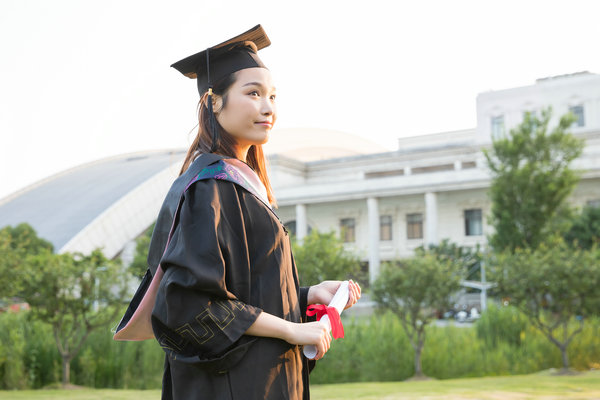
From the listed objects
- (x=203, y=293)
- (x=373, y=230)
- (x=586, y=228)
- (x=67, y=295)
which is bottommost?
(x=67, y=295)

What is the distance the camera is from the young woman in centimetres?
155

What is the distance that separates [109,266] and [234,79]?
32.2 feet

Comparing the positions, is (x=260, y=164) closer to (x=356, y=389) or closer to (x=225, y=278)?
(x=225, y=278)

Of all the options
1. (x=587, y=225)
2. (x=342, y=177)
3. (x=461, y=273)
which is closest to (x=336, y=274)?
(x=461, y=273)

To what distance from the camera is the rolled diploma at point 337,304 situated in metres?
1.66

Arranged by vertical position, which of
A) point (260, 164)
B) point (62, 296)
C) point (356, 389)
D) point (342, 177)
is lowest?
point (356, 389)

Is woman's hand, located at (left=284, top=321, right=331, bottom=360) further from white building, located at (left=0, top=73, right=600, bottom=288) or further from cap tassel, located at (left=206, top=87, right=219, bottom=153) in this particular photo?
white building, located at (left=0, top=73, right=600, bottom=288)

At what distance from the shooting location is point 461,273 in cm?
1194

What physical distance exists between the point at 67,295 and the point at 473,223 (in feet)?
102

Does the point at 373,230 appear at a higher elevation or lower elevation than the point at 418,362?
higher

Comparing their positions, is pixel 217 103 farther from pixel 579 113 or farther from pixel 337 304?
pixel 579 113

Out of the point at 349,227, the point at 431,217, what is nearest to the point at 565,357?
the point at 431,217

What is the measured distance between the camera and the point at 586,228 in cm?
2769

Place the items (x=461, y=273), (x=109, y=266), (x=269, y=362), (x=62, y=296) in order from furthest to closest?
(x=461, y=273)
(x=109, y=266)
(x=62, y=296)
(x=269, y=362)
